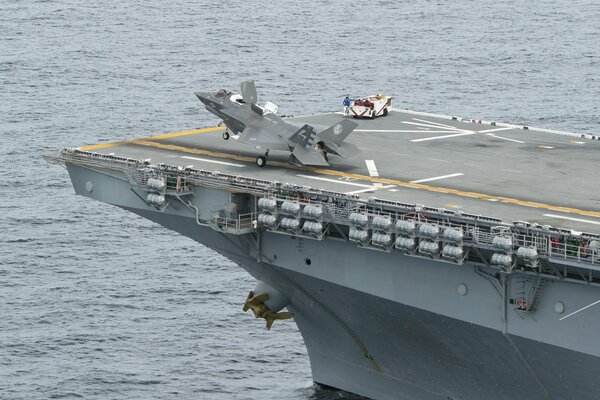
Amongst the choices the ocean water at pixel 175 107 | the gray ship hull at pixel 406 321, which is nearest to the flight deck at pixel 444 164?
the gray ship hull at pixel 406 321

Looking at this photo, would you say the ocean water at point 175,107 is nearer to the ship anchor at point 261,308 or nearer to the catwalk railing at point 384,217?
the ship anchor at point 261,308

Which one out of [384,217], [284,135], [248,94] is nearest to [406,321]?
[384,217]

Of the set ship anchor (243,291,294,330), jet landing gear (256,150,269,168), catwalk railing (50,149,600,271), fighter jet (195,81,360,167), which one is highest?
fighter jet (195,81,360,167)

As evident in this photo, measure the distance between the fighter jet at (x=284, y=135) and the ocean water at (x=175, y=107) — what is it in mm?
9432

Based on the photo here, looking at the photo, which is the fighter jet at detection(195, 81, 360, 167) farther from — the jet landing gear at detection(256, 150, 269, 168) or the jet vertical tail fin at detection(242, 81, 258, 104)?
the jet vertical tail fin at detection(242, 81, 258, 104)

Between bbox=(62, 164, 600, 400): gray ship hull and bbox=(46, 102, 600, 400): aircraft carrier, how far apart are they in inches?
2.2

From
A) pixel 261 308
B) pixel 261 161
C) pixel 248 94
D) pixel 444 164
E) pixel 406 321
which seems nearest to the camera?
pixel 406 321

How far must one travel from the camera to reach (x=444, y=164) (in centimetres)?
5319

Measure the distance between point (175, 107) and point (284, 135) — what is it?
1872 inches

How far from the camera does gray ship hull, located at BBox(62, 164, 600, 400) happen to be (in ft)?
140

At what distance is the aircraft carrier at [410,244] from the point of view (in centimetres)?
4191

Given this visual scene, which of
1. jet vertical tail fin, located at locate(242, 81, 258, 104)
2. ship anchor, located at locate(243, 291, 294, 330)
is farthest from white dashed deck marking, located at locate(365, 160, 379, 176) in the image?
ship anchor, located at locate(243, 291, 294, 330)

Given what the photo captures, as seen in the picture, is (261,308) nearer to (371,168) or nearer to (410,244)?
(371,168)

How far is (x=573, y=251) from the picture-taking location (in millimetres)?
39969
